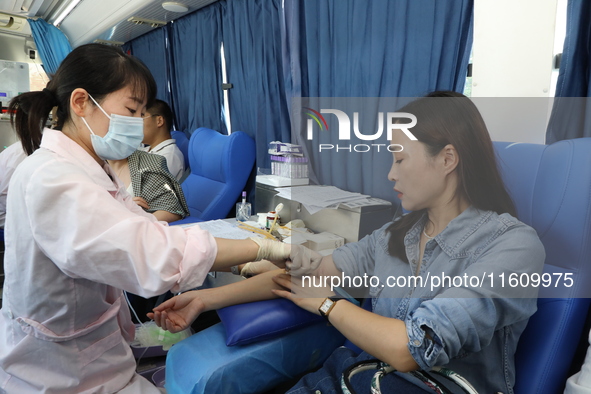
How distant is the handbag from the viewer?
0.76 m

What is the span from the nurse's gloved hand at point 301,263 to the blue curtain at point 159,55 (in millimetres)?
3366

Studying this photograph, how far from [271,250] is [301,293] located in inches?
7.3

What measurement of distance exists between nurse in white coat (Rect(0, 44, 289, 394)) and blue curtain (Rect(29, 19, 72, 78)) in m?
5.06

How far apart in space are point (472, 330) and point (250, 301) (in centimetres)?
65

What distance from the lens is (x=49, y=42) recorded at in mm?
5055

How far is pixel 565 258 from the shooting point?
33.1 inches

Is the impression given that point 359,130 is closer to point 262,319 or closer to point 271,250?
point 271,250

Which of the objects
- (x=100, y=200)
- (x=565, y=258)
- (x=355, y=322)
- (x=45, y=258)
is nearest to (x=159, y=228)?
(x=100, y=200)

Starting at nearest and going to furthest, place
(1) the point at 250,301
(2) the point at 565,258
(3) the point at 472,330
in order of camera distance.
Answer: (3) the point at 472,330 < (2) the point at 565,258 < (1) the point at 250,301

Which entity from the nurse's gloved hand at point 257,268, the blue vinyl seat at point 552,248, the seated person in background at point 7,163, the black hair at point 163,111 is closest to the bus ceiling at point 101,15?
the black hair at point 163,111

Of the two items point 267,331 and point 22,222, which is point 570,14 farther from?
point 22,222

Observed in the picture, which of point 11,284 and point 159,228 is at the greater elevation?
point 159,228

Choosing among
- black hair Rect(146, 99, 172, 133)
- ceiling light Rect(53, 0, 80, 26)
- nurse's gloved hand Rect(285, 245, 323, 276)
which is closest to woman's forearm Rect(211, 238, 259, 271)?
nurse's gloved hand Rect(285, 245, 323, 276)

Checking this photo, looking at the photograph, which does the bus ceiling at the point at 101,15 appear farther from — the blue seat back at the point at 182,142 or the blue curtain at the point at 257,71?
the blue seat back at the point at 182,142
